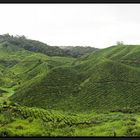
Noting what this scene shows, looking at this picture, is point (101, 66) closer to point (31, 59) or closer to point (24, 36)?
point (31, 59)

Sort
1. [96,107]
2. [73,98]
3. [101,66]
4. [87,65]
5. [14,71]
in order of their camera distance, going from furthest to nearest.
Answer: [14,71] → [87,65] → [101,66] → [73,98] → [96,107]

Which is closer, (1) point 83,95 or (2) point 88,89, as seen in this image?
(1) point 83,95

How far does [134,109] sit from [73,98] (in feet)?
32.9

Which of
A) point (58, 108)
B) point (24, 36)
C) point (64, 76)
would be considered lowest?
point (58, 108)

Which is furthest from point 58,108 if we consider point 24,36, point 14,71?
point 24,36

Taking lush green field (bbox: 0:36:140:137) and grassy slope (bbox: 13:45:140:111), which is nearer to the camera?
lush green field (bbox: 0:36:140:137)

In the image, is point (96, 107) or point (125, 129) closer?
point (125, 129)

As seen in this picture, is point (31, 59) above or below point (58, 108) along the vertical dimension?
above

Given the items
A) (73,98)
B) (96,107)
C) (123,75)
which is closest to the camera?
(96,107)

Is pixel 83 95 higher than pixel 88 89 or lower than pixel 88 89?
lower

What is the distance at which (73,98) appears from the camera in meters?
47.3

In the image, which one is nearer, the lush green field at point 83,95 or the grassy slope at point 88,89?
the lush green field at point 83,95

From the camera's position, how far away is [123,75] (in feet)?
176

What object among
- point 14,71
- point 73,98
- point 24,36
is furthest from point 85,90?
point 24,36
